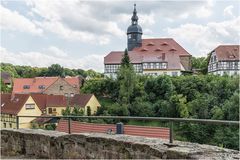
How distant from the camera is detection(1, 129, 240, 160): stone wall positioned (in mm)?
4258

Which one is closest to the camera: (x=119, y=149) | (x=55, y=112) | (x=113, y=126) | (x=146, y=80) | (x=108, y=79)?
(x=119, y=149)

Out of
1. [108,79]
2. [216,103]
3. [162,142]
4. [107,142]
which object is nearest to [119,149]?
[107,142]

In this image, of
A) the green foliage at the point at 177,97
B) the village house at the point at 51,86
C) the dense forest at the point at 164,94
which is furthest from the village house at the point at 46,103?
the village house at the point at 51,86

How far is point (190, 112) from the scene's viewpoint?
143 ft

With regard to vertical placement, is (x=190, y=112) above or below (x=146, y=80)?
below

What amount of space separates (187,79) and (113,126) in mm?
45922

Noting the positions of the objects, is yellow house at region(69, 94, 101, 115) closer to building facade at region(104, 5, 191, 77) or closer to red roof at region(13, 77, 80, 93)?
red roof at region(13, 77, 80, 93)

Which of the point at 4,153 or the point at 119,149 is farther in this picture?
the point at 4,153

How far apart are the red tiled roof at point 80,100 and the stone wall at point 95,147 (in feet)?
141

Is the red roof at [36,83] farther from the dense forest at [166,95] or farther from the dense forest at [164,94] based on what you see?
the dense forest at [164,94]

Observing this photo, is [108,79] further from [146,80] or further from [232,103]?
[232,103]

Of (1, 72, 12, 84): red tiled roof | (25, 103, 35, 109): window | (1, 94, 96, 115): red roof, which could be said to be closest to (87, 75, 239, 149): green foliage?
(1, 94, 96, 115): red roof

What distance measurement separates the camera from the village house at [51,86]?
6025 centimetres

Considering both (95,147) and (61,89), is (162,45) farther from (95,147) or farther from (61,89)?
(95,147)
